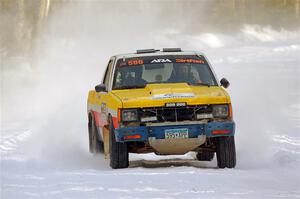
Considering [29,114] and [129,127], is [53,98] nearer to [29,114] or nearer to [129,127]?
[29,114]

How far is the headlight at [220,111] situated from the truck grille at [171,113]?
14 cm

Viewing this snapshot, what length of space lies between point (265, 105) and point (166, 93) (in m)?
11.5

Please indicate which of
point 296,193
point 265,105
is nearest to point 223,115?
point 296,193

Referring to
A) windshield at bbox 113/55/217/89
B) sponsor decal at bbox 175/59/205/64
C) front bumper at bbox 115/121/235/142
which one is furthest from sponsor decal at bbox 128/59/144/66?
front bumper at bbox 115/121/235/142

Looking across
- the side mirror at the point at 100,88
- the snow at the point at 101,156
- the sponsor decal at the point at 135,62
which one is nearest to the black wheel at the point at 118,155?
the snow at the point at 101,156

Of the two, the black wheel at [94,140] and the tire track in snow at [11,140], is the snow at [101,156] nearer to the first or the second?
the tire track in snow at [11,140]

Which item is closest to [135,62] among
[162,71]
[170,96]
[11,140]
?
[162,71]

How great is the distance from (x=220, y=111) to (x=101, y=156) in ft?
9.31

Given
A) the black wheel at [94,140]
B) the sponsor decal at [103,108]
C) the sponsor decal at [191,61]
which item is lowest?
the black wheel at [94,140]

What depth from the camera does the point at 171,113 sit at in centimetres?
1091

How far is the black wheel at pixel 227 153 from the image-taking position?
11.1 meters

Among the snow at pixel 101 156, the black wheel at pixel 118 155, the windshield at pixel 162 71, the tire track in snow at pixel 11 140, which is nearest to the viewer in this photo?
the snow at pixel 101 156

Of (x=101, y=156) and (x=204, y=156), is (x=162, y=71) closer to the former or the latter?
(x=204, y=156)

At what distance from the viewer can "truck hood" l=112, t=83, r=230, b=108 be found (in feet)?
35.7
